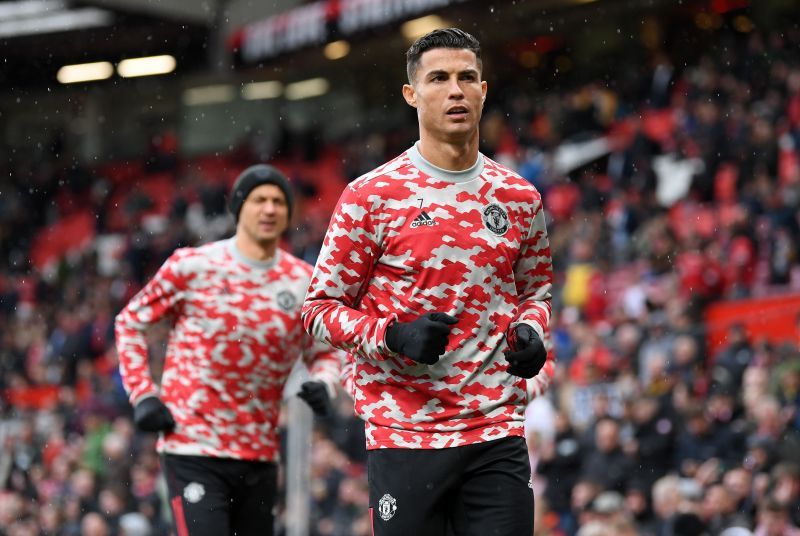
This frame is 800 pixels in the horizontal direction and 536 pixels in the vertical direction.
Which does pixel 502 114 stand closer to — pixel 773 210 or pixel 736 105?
pixel 736 105

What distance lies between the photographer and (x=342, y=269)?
508 centimetres

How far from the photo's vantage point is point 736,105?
18.3 meters

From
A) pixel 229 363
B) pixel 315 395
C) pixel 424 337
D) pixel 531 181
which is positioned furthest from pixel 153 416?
pixel 531 181

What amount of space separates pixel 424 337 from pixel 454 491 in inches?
27.7

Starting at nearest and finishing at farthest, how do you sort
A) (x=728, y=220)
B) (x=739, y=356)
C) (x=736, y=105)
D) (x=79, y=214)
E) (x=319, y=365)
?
1. (x=319, y=365)
2. (x=739, y=356)
3. (x=728, y=220)
4. (x=736, y=105)
5. (x=79, y=214)

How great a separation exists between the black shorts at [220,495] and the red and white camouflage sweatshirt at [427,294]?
195cm

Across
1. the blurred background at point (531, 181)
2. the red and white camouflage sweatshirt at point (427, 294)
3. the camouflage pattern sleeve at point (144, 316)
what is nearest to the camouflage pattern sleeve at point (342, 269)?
the red and white camouflage sweatshirt at point (427, 294)

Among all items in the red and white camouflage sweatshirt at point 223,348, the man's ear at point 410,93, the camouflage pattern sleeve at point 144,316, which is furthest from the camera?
the camouflage pattern sleeve at point 144,316

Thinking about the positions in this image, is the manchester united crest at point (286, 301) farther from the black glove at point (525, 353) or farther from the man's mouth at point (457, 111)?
the black glove at point (525, 353)

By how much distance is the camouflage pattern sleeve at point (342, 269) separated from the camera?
502 cm

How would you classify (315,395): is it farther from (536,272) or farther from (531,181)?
(531,181)

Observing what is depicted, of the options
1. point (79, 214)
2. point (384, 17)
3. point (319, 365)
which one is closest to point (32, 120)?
point (79, 214)

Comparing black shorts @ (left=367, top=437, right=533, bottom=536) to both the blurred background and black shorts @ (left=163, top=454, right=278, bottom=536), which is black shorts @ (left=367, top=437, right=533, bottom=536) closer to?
black shorts @ (left=163, top=454, right=278, bottom=536)

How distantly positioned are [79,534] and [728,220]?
25.1ft
